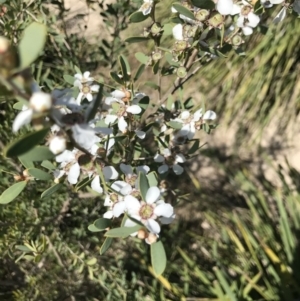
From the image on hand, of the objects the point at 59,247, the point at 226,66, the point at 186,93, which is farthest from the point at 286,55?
the point at 59,247

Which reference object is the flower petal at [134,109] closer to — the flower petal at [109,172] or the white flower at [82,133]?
the flower petal at [109,172]

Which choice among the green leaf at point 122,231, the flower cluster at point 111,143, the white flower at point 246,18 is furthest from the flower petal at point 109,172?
the white flower at point 246,18

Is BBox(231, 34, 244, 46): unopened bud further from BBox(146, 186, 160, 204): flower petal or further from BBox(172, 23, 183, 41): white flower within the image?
BBox(146, 186, 160, 204): flower petal

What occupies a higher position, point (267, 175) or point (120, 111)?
point (120, 111)

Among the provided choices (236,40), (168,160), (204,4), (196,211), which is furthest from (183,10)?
(196,211)

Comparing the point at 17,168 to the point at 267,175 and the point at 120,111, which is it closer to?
the point at 120,111

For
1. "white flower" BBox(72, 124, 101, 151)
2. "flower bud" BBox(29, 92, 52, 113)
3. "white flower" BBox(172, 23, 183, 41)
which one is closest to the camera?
"flower bud" BBox(29, 92, 52, 113)

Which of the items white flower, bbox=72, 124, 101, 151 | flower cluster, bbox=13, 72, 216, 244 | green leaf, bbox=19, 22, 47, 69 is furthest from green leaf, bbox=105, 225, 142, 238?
green leaf, bbox=19, 22, 47, 69
